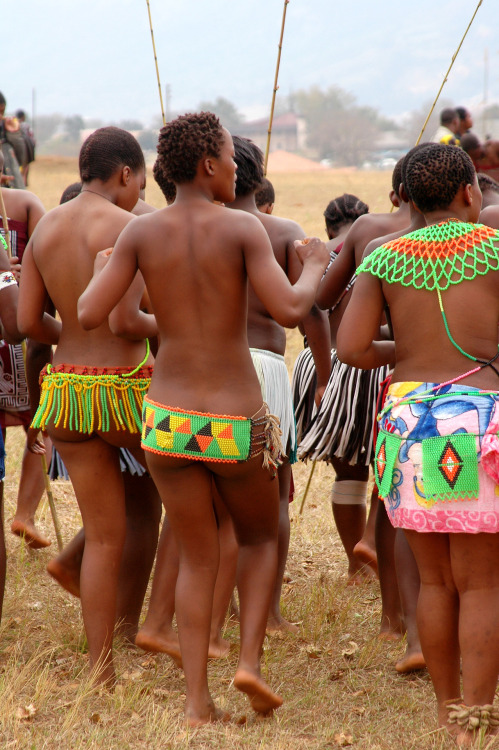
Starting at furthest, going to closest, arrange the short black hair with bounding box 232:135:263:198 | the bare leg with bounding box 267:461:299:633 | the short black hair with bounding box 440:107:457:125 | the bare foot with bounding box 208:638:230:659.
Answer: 1. the short black hair with bounding box 440:107:457:125
2. the bare leg with bounding box 267:461:299:633
3. the bare foot with bounding box 208:638:230:659
4. the short black hair with bounding box 232:135:263:198

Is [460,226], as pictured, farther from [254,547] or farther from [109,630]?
[109,630]

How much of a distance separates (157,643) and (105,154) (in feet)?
6.68

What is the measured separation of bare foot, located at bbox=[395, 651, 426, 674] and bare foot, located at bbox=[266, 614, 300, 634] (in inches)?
25.4

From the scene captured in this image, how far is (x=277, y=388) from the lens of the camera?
4.18m

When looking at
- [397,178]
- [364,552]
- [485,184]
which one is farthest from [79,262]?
[364,552]

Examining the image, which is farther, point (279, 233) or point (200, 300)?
point (279, 233)

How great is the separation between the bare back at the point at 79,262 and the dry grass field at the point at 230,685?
131 cm

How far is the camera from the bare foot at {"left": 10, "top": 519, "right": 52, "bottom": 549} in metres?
5.70

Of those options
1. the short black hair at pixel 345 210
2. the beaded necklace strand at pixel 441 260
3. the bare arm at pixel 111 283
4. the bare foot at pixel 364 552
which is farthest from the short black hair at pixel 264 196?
the bare foot at pixel 364 552

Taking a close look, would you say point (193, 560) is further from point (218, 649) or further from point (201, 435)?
point (218, 649)

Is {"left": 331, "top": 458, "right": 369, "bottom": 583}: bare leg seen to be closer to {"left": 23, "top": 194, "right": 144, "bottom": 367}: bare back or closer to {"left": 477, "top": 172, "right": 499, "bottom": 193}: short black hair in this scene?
{"left": 477, "top": 172, "right": 499, "bottom": 193}: short black hair

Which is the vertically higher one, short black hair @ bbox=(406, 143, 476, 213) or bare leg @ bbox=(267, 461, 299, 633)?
short black hair @ bbox=(406, 143, 476, 213)

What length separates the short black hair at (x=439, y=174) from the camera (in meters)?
3.20

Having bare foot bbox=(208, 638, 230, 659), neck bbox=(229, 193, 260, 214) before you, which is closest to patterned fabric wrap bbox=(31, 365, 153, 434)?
neck bbox=(229, 193, 260, 214)
